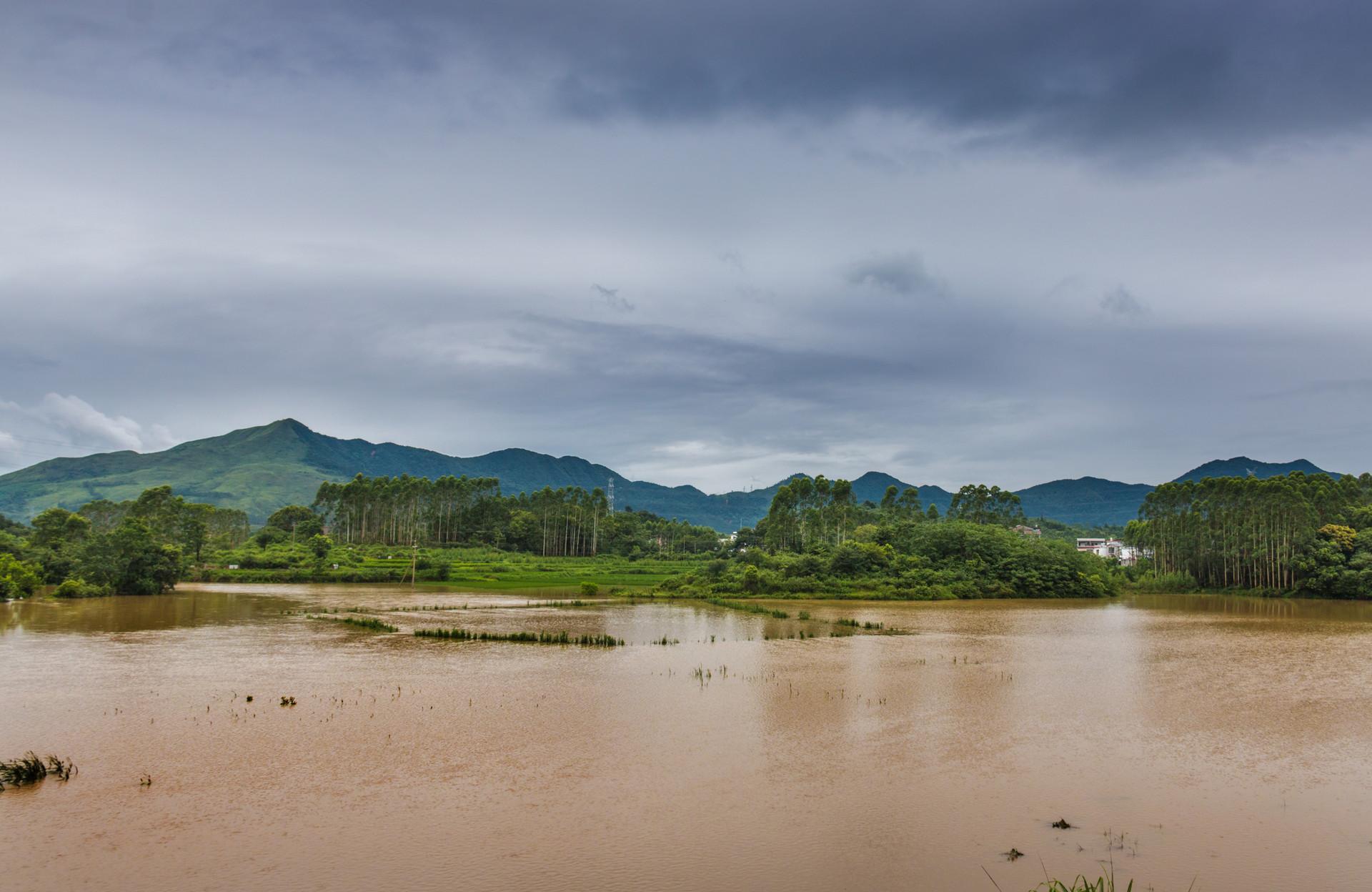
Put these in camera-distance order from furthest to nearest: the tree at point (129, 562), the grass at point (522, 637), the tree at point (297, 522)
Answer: the tree at point (297, 522)
the tree at point (129, 562)
the grass at point (522, 637)

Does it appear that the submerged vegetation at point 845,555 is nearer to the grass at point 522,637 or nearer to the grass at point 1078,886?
the grass at point 522,637

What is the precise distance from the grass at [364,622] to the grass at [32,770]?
15405mm

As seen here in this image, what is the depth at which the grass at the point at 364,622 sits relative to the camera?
25578mm

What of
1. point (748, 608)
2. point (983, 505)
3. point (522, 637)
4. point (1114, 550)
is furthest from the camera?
point (1114, 550)

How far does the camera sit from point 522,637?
76.5 ft

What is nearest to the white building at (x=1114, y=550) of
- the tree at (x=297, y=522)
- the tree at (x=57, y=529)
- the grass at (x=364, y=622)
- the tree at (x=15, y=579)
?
the grass at (x=364, y=622)

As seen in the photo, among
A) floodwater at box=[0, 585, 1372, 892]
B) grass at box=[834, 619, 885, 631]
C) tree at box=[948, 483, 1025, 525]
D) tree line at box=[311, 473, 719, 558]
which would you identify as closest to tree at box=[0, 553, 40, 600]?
floodwater at box=[0, 585, 1372, 892]

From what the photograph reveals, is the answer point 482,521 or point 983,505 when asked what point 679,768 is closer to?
point 983,505

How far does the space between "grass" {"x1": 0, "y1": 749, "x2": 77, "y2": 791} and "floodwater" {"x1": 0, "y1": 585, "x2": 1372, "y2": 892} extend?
30 cm

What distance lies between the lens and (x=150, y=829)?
319 inches

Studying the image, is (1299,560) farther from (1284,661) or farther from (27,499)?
(27,499)

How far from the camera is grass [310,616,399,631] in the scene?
25.6 metres

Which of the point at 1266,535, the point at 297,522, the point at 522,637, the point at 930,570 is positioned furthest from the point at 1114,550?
the point at 522,637

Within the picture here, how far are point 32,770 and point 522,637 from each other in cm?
1416
